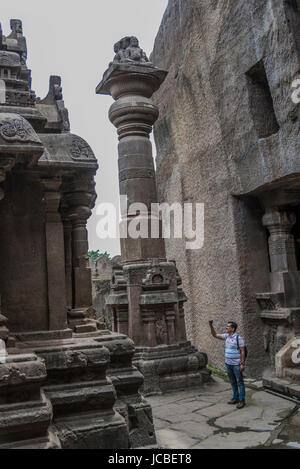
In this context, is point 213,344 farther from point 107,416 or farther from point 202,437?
point 107,416

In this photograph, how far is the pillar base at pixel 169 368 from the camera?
6.70m

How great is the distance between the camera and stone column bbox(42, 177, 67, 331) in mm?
3957

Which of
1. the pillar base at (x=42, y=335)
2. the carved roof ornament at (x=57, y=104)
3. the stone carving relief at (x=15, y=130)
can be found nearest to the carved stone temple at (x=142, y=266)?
the carved roof ornament at (x=57, y=104)

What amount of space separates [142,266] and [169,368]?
1574 mm

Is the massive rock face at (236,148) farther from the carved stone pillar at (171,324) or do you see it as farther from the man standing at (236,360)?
the man standing at (236,360)

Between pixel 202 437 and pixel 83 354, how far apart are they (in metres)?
1.91

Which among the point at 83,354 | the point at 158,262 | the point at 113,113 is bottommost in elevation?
the point at 83,354

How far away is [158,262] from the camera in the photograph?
24.0ft

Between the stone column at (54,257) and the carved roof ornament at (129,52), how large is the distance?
4.10 metres

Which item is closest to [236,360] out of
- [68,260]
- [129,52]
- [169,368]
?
[169,368]

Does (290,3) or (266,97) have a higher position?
(290,3)

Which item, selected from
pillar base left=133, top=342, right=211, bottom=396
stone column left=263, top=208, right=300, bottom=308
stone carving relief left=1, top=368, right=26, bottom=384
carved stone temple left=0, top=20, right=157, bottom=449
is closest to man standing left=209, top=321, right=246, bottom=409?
pillar base left=133, top=342, right=211, bottom=396

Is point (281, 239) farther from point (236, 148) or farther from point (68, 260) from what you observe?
point (68, 260)
